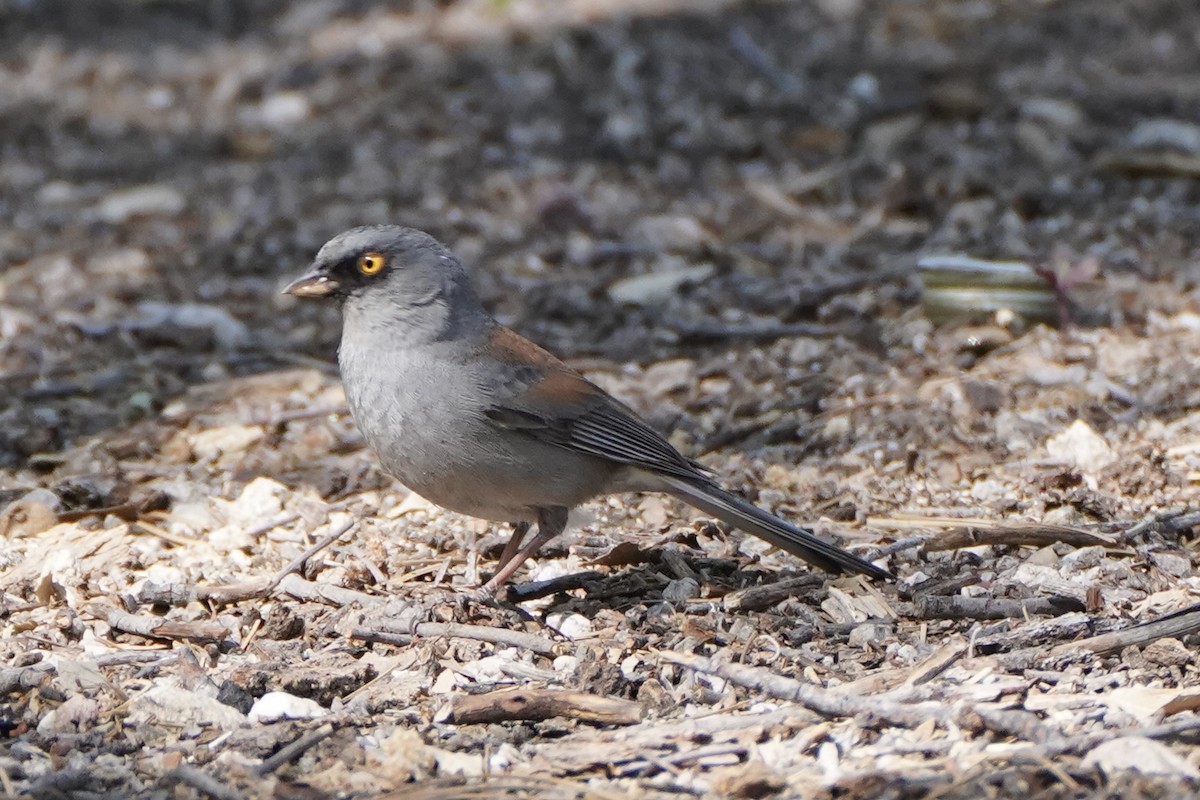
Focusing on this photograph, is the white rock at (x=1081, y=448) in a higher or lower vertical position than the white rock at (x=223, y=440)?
higher

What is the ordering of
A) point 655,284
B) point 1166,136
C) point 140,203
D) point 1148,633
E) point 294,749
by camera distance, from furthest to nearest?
point 140,203
point 1166,136
point 655,284
point 1148,633
point 294,749

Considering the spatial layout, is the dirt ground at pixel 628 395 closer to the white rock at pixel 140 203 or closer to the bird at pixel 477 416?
the white rock at pixel 140 203

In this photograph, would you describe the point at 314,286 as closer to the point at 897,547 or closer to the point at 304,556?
the point at 304,556

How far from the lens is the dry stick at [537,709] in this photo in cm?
396

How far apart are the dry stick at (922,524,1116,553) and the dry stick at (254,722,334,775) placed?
2.19 meters

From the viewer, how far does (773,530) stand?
482 cm

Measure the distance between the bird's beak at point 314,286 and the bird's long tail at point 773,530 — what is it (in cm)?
137

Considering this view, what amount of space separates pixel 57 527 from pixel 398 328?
1492mm

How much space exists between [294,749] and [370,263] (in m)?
1.98

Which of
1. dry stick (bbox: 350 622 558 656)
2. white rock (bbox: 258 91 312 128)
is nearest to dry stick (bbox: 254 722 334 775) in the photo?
dry stick (bbox: 350 622 558 656)

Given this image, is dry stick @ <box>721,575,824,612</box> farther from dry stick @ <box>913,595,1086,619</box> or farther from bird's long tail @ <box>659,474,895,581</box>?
dry stick @ <box>913,595,1086,619</box>

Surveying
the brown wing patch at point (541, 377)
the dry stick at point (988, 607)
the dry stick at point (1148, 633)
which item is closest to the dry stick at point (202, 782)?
the brown wing patch at point (541, 377)

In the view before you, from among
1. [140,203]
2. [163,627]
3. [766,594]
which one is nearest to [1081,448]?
[766,594]

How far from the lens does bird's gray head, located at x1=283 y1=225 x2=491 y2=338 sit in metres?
5.12
